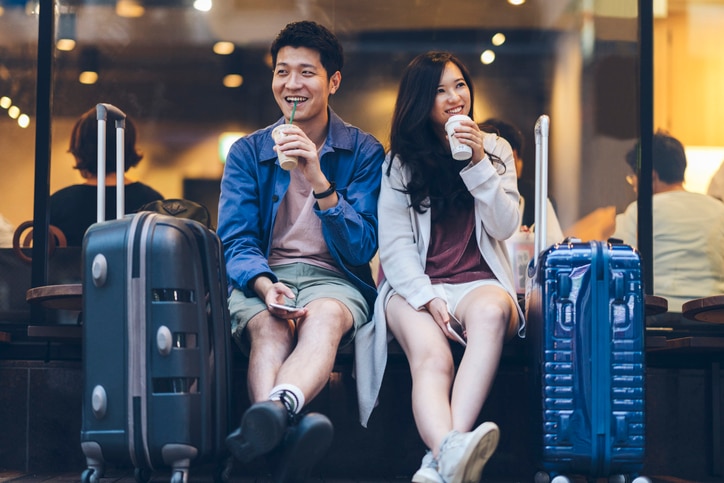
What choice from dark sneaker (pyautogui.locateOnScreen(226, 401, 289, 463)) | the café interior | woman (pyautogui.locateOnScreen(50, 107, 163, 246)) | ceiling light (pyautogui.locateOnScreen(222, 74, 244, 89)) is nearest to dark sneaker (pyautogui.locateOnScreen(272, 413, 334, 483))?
dark sneaker (pyautogui.locateOnScreen(226, 401, 289, 463))

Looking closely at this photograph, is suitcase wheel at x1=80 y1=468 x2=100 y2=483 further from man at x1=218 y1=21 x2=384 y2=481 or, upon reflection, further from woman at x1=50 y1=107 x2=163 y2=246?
woman at x1=50 y1=107 x2=163 y2=246

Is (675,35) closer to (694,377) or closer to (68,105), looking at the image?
(694,377)

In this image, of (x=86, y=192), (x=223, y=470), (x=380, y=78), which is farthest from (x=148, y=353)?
(x=380, y=78)

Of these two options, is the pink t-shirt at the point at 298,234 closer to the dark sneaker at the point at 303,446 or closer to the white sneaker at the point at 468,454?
the dark sneaker at the point at 303,446

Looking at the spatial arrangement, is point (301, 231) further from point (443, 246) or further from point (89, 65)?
point (89, 65)

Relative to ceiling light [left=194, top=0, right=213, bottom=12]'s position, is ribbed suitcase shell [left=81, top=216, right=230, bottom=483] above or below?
below

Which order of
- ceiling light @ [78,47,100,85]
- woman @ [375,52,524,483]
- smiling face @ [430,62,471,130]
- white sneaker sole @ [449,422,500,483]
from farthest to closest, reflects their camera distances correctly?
1. ceiling light @ [78,47,100,85]
2. smiling face @ [430,62,471,130]
3. woman @ [375,52,524,483]
4. white sneaker sole @ [449,422,500,483]

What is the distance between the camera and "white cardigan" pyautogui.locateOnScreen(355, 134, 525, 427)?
13.8 feet

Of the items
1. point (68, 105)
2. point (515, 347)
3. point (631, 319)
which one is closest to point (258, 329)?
point (515, 347)

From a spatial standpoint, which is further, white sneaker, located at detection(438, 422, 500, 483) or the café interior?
the café interior

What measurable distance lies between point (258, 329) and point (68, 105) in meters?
2.83

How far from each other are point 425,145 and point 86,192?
241 cm

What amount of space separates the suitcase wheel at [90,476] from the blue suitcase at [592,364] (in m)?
1.50

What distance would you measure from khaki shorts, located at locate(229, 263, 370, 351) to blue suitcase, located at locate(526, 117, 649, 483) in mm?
795
